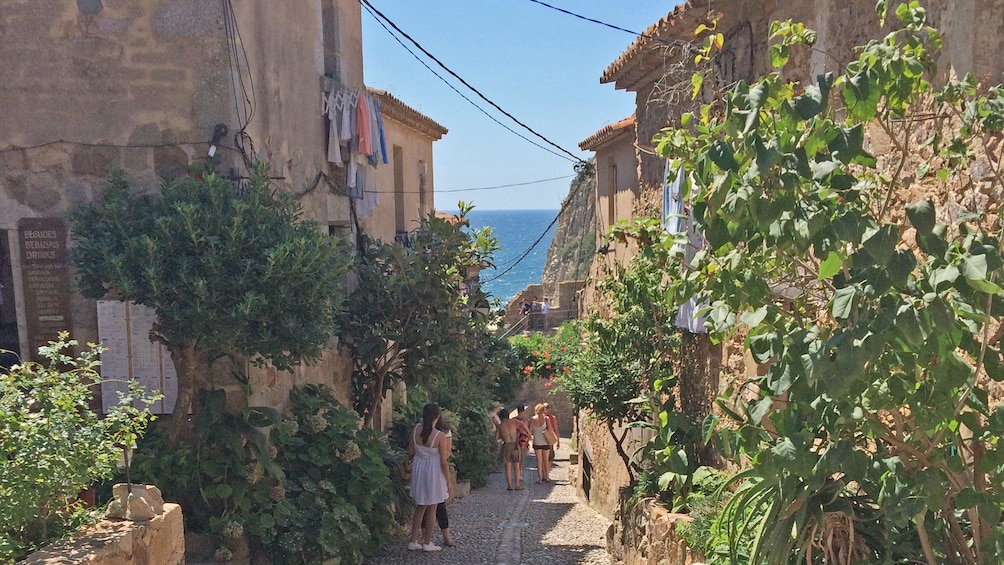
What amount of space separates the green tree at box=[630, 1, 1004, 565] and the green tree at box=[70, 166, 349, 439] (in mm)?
4109

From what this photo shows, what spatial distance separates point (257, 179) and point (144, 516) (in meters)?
3.61

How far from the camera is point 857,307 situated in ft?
11.0

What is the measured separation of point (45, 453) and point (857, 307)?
3873mm

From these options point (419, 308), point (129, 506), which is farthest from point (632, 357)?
point (129, 506)

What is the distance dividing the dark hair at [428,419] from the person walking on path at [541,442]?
7.32m

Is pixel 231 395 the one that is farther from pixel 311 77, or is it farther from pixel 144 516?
pixel 311 77

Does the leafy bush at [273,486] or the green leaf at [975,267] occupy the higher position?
the green leaf at [975,267]

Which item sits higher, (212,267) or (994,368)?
(212,267)

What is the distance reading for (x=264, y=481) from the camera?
8.55 meters

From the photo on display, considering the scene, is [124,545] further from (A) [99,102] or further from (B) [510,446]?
(B) [510,446]

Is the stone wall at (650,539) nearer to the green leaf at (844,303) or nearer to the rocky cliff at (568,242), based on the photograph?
the green leaf at (844,303)

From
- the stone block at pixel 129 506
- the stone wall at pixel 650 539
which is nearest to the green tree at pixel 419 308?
the stone wall at pixel 650 539

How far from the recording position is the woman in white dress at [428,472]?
9281 mm

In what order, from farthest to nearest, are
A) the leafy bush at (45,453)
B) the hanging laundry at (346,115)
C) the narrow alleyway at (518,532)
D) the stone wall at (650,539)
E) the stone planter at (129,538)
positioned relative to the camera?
1. the hanging laundry at (346,115)
2. the narrow alleyway at (518,532)
3. the stone wall at (650,539)
4. the stone planter at (129,538)
5. the leafy bush at (45,453)
